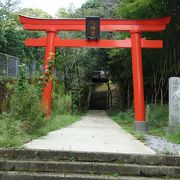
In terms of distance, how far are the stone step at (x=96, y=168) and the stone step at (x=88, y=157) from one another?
16cm

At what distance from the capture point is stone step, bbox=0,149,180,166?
18.3 ft

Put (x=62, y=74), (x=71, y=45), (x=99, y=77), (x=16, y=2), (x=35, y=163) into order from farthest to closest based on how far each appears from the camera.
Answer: (x=99, y=77) → (x=62, y=74) → (x=16, y=2) → (x=71, y=45) → (x=35, y=163)

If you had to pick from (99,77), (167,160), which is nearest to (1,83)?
(167,160)

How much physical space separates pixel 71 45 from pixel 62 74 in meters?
11.3

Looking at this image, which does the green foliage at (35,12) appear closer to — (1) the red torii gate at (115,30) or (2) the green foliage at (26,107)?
(1) the red torii gate at (115,30)

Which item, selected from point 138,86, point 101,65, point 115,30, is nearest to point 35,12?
point 101,65

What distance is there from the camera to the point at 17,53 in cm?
2245

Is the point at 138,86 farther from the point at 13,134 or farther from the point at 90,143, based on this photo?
the point at 13,134

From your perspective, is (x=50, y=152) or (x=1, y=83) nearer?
(x=50, y=152)

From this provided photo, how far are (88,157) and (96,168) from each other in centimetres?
30

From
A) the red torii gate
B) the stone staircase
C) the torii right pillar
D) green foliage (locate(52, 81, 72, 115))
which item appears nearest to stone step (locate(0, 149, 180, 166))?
the stone staircase

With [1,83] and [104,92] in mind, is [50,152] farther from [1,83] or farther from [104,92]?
[104,92]

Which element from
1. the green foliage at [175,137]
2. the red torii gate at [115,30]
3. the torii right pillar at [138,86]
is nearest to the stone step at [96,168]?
the green foliage at [175,137]

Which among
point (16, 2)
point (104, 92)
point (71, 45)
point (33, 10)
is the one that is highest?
point (33, 10)
